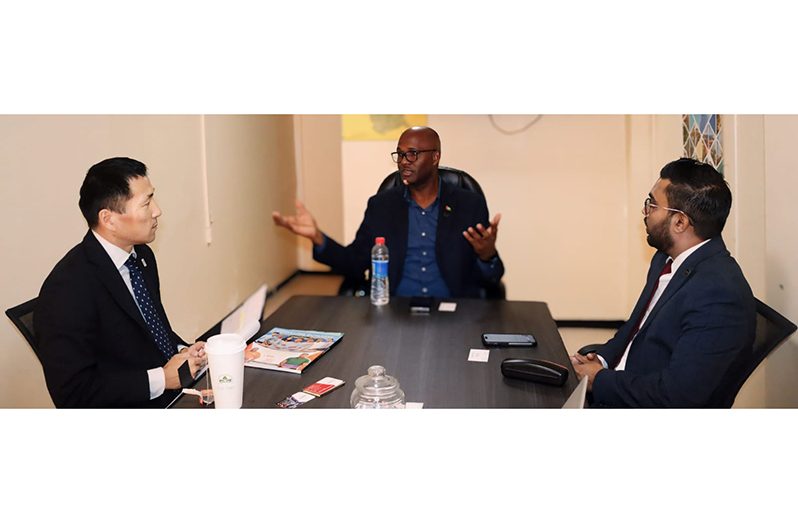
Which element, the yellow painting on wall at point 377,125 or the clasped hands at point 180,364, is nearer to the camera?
the clasped hands at point 180,364

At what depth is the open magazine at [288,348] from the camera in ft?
6.82

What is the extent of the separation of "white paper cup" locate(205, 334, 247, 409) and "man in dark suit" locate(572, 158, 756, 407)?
3.42 ft

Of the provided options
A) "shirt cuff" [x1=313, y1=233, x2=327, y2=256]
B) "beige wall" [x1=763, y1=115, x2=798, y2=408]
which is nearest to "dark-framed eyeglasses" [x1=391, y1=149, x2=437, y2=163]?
"shirt cuff" [x1=313, y1=233, x2=327, y2=256]

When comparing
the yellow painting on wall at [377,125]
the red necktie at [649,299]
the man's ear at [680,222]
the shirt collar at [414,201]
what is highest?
the yellow painting on wall at [377,125]

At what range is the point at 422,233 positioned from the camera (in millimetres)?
2479

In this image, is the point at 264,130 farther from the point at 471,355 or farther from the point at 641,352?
the point at 641,352

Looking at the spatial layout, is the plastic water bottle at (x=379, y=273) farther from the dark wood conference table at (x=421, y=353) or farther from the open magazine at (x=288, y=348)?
the open magazine at (x=288, y=348)

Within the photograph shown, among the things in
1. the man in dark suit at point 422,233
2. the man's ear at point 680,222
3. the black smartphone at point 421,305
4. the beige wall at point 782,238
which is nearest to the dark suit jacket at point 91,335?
the man in dark suit at point 422,233

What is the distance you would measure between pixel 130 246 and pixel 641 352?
1.48 metres

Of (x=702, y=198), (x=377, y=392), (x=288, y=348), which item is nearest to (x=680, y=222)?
(x=702, y=198)

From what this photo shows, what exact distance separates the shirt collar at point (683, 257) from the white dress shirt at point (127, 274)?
1.47 metres

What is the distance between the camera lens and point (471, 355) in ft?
7.15
